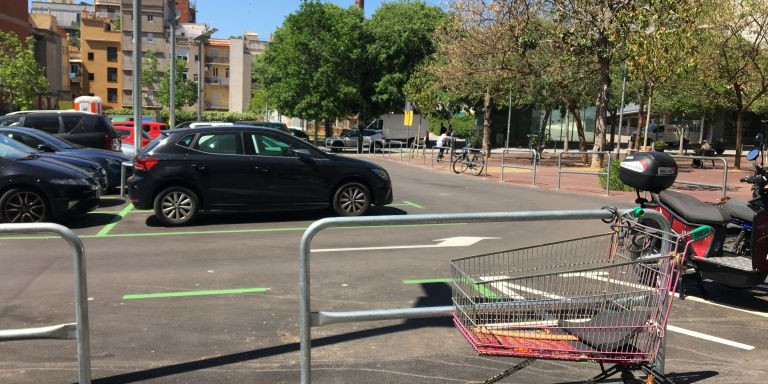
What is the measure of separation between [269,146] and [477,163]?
41.1ft

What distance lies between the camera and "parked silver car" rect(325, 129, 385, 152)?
3966 cm

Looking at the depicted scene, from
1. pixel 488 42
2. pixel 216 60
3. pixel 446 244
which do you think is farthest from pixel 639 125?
pixel 216 60

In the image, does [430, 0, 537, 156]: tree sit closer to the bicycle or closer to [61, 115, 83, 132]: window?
the bicycle

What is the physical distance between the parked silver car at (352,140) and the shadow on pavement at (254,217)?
1074 inches

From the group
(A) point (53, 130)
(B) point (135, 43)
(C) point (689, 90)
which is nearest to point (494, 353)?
(B) point (135, 43)

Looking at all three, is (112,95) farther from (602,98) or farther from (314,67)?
(602,98)

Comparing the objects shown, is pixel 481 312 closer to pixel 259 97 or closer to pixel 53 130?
pixel 53 130

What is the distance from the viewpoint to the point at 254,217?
440 inches

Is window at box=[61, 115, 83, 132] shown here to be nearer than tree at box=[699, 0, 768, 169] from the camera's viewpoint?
Yes

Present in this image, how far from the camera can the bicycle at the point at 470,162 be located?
21.8 meters

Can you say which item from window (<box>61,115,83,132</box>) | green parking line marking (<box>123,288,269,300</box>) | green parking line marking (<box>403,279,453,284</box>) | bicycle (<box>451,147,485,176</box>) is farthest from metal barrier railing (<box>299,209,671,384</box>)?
bicycle (<box>451,147,485,176</box>)

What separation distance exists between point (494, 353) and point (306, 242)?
118 cm

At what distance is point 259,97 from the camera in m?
64.4

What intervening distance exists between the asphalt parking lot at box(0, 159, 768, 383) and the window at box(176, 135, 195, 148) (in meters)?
1.40
